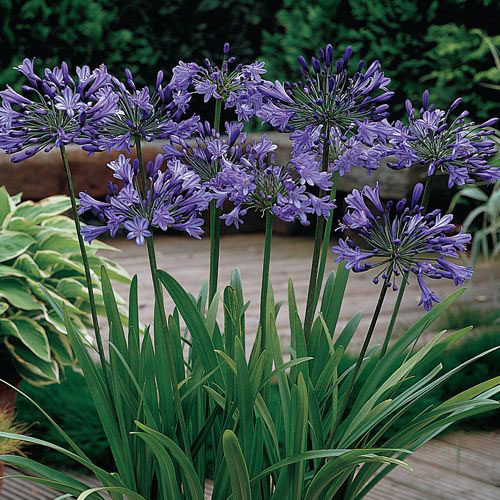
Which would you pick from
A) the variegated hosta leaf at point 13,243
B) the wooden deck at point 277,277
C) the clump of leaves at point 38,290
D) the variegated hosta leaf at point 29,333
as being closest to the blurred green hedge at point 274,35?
the wooden deck at point 277,277

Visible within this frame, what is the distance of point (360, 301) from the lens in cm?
457

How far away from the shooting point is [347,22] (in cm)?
657

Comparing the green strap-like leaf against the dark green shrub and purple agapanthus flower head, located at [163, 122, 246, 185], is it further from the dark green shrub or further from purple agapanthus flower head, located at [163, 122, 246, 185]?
the dark green shrub

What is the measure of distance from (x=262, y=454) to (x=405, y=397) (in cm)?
27

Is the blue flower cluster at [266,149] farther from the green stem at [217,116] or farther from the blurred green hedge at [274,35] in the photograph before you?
the blurred green hedge at [274,35]

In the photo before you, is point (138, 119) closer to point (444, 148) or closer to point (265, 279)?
point (265, 279)

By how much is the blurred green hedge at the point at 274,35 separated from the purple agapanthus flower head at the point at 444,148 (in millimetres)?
4102

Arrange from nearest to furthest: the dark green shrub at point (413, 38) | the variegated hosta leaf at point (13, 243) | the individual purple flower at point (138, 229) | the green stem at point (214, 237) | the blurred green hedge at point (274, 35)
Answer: the individual purple flower at point (138, 229) < the green stem at point (214, 237) < the variegated hosta leaf at point (13, 243) < the dark green shrub at point (413, 38) < the blurred green hedge at point (274, 35)

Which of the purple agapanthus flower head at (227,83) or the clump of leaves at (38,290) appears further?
the clump of leaves at (38,290)

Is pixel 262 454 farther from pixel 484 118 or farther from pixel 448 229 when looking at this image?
pixel 484 118

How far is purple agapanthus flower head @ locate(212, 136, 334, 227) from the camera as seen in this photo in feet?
4.26

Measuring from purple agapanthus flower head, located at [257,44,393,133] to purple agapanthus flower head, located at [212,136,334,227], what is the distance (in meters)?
0.07

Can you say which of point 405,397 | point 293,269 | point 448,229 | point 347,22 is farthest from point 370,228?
point 347,22

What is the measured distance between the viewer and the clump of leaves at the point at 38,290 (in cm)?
247
